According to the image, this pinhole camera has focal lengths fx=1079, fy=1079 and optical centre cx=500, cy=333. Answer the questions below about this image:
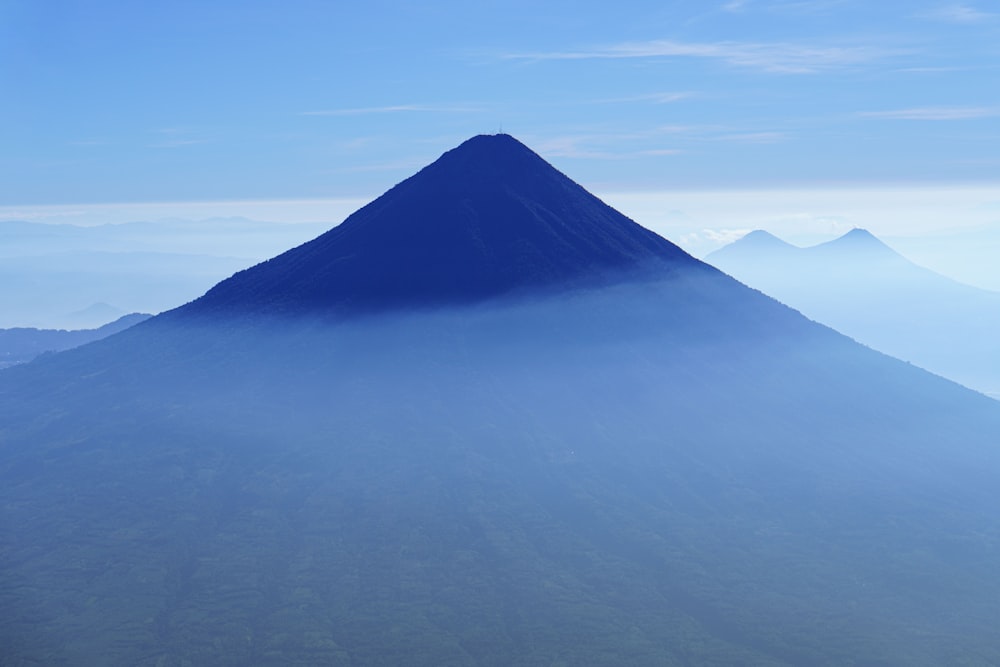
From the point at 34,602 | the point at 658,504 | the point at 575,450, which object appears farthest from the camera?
the point at 575,450

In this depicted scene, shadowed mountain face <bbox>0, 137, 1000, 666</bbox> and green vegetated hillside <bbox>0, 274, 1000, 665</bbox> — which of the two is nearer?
shadowed mountain face <bbox>0, 137, 1000, 666</bbox>

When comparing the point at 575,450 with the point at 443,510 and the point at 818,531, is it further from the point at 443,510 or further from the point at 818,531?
the point at 818,531

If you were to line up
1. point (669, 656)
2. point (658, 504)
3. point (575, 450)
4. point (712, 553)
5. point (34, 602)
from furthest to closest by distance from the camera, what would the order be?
point (575, 450) < point (658, 504) < point (712, 553) < point (34, 602) < point (669, 656)

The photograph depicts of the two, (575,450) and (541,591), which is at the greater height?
(575,450)

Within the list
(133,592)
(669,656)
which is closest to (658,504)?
(669,656)

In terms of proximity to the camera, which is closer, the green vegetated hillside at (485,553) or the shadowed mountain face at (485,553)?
the shadowed mountain face at (485,553)

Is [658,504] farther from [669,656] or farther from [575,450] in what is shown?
[669,656]

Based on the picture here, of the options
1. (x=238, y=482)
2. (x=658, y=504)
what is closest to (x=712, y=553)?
(x=658, y=504)

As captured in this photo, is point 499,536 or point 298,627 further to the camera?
point 499,536

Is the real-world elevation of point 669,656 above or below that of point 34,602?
below
